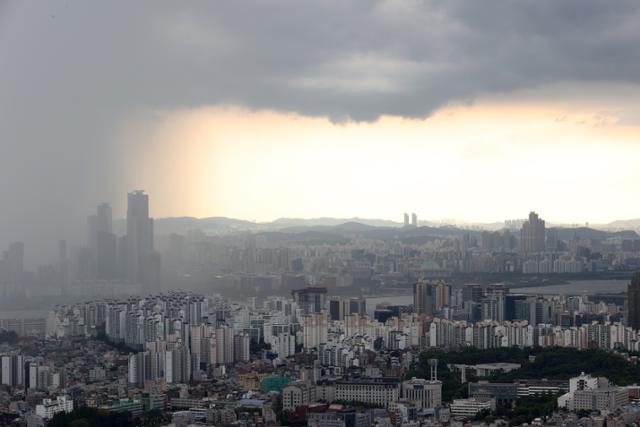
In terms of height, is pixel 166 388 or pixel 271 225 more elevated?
pixel 271 225

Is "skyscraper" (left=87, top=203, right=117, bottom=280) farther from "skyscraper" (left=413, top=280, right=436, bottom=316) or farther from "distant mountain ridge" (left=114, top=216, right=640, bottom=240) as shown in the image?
"skyscraper" (left=413, top=280, right=436, bottom=316)

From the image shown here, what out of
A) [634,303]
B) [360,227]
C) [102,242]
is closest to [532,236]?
[360,227]

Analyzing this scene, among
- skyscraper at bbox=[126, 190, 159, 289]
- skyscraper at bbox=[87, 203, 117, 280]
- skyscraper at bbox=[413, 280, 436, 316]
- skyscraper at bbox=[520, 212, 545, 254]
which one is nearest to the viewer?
skyscraper at bbox=[87, 203, 117, 280]

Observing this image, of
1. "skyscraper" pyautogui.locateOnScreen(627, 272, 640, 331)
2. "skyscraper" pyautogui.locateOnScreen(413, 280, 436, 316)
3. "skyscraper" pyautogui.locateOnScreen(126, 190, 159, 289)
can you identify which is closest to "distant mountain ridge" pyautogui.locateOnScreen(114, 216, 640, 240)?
"skyscraper" pyautogui.locateOnScreen(126, 190, 159, 289)

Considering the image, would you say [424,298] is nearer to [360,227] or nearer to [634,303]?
[360,227]

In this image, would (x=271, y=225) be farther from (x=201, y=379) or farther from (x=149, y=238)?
(x=201, y=379)

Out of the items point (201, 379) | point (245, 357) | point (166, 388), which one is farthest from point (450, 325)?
point (166, 388)
